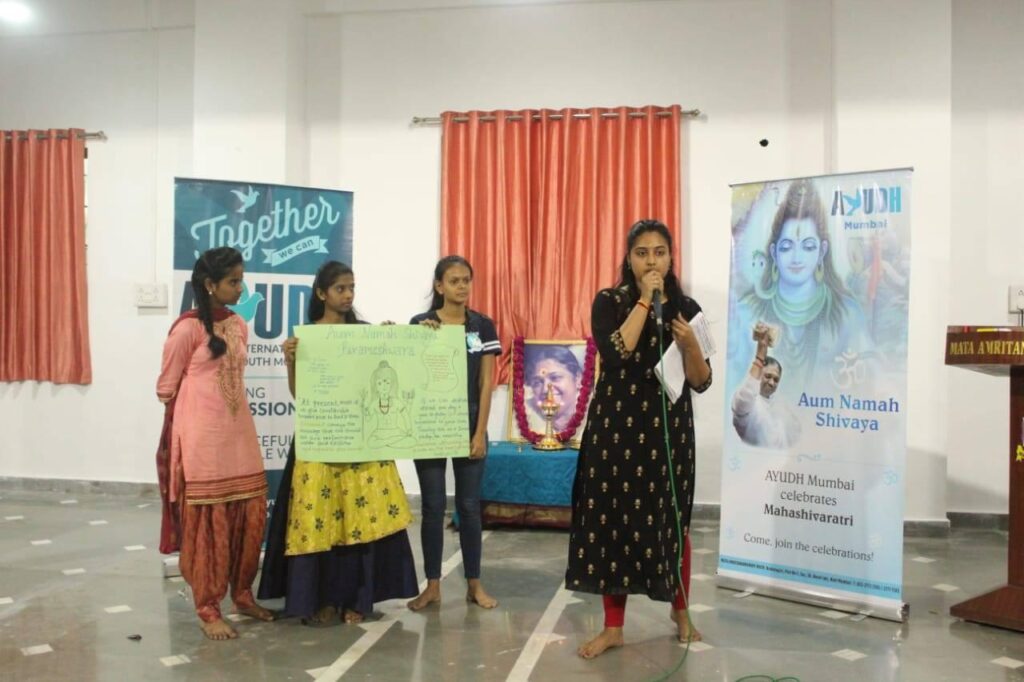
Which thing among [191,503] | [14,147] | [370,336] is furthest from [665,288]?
[14,147]

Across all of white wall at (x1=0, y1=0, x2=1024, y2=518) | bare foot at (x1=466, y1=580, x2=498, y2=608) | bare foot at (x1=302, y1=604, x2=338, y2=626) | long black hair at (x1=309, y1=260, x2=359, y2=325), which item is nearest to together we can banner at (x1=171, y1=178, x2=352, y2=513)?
long black hair at (x1=309, y1=260, x2=359, y2=325)

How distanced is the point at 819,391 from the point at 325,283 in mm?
2067

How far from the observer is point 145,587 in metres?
3.78

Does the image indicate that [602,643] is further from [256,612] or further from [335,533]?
[256,612]

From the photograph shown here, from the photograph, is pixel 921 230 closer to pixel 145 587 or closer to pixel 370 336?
pixel 370 336

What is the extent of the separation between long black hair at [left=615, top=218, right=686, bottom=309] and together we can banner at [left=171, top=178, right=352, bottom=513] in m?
1.60

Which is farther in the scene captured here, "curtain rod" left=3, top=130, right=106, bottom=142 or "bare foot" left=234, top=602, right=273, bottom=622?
"curtain rod" left=3, top=130, right=106, bottom=142

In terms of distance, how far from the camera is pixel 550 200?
5.41 metres

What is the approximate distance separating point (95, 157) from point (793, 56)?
480 cm

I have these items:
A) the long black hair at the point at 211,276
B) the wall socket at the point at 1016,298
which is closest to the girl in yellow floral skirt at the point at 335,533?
the long black hair at the point at 211,276

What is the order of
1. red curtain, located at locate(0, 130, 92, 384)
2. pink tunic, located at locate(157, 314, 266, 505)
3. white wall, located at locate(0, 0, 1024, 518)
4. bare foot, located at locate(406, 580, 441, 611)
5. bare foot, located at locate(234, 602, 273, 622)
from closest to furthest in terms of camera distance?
1. pink tunic, located at locate(157, 314, 266, 505)
2. bare foot, located at locate(234, 602, 273, 622)
3. bare foot, located at locate(406, 580, 441, 611)
4. white wall, located at locate(0, 0, 1024, 518)
5. red curtain, located at locate(0, 130, 92, 384)

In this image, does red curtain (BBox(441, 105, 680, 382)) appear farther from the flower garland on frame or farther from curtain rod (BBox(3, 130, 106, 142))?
curtain rod (BBox(3, 130, 106, 142))

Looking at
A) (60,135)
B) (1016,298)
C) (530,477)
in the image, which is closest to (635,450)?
(530,477)

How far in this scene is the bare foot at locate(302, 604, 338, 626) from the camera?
3234mm
